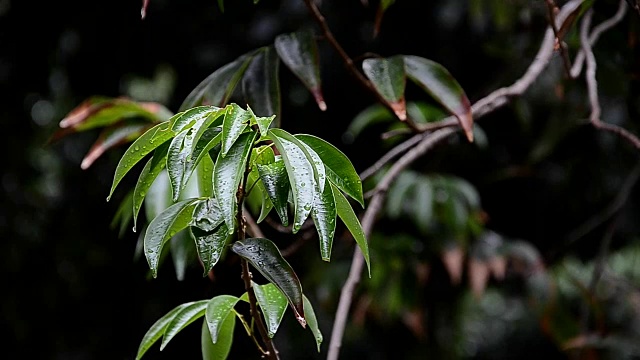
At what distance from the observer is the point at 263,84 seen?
2.54 ft

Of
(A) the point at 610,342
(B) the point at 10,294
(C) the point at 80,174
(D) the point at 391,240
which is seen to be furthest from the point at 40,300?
(A) the point at 610,342

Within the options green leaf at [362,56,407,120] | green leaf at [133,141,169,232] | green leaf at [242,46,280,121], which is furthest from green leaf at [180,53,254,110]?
green leaf at [133,141,169,232]

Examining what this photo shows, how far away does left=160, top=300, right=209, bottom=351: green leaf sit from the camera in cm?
56

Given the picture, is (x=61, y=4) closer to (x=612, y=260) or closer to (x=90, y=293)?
(x=90, y=293)

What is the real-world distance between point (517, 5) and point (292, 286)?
970 mm

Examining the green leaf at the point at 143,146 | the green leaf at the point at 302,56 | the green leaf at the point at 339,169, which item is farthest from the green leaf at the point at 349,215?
the green leaf at the point at 302,56

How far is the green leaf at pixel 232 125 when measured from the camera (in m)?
0.46

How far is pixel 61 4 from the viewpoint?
1.89 metres

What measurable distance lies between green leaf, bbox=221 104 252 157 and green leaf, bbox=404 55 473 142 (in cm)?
30

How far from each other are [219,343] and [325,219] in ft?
0.56

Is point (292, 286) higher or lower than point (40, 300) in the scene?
higher

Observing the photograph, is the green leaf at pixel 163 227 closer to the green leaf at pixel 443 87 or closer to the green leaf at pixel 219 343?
the green leaf at pixel 219 343

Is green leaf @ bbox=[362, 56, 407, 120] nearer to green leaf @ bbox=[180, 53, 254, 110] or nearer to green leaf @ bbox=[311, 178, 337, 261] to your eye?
green leaf @ bbox=[180, 53, 254, 110]

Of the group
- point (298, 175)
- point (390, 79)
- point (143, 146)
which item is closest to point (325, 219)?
point (298, 175)
